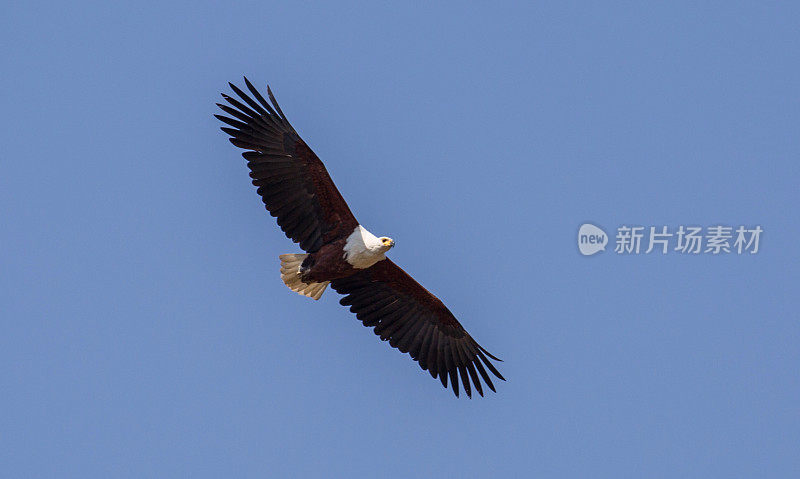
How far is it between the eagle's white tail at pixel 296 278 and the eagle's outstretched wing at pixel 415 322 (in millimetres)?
375

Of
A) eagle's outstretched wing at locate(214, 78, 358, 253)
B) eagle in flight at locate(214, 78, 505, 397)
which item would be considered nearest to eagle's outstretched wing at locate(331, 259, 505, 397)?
eagle in flight at locate(214, 78, 505, 397)

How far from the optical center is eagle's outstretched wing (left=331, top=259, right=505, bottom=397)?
989 inches

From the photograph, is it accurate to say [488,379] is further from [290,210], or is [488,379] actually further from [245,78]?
[245,78]

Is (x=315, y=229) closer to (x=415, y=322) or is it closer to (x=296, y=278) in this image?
(x=296, y=278)

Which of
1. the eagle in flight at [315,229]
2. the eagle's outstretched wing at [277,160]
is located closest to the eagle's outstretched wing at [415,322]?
the eagle in flight at [315,229]

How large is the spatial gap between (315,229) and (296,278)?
0.86m

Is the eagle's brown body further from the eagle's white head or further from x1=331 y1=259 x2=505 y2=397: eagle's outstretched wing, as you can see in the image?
x1=331 y1=259 x2=505 y2=397: eagle's outstretched wing

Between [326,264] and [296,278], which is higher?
[326,264]

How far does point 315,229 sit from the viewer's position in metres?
24.2

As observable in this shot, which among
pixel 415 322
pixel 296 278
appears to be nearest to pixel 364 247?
pixel 296 278

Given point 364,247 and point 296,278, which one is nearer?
point 364,247

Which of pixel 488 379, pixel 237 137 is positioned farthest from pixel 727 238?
pixel 237 137

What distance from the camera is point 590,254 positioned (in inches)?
1043

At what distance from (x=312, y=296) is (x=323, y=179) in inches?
79.9
